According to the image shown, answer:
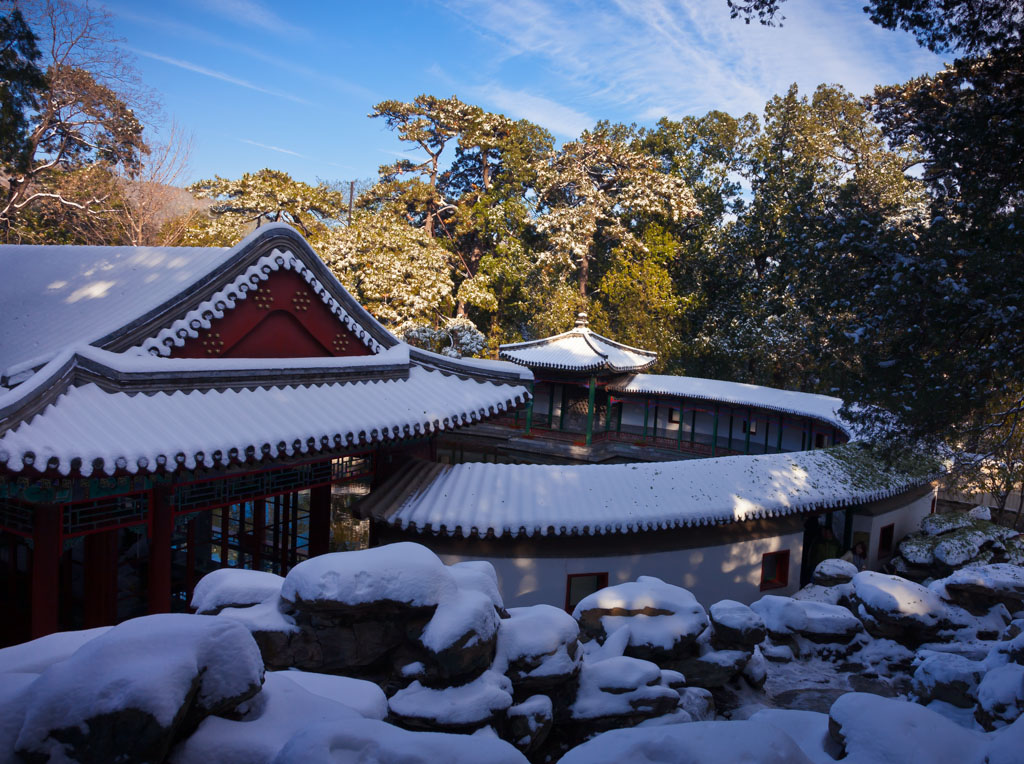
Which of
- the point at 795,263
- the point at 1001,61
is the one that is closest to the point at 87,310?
the point at 795,263

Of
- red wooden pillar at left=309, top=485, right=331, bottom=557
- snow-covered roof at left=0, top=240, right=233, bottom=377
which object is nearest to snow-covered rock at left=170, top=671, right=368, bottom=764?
snow-covered roof at left=0, top=240, right=233, bottom=377

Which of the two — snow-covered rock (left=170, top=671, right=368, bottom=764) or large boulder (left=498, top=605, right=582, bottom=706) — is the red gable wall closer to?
large boulder (left=498, top=605, right=582, bottom=706)

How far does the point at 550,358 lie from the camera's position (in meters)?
23.8

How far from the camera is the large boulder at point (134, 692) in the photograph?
2514 millimetres

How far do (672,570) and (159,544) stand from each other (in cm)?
704

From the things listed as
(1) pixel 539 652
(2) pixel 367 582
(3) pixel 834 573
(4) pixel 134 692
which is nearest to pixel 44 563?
(2) pixel 367 582

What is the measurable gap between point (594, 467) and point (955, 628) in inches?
201

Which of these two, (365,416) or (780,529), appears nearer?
(365,416)

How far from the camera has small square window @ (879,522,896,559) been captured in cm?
1408

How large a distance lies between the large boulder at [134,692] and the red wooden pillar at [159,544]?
4.07 m

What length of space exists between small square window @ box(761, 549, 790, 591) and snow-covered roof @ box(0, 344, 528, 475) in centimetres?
551

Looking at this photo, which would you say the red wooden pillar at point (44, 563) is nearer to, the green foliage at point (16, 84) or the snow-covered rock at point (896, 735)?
the green foliage at point (16, 84)

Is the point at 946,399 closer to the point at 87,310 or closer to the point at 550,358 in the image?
the point at 87,310

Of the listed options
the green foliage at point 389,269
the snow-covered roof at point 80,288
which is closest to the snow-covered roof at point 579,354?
the green foliage at point 389,269
